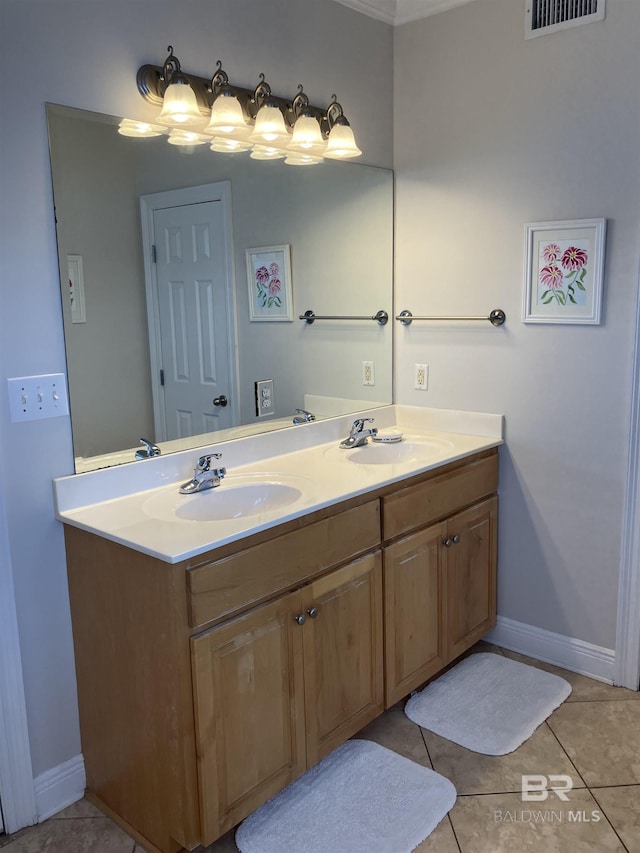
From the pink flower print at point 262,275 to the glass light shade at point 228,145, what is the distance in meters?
0.38

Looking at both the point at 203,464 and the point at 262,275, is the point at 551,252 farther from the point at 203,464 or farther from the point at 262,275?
the point at 203,464

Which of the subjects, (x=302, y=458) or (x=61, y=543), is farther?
(x=302, y=458)

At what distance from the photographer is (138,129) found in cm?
203

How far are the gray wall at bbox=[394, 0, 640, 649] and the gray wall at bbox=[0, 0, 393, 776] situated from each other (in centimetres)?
88

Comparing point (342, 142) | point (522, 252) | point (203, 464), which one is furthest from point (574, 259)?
point (203, 464)

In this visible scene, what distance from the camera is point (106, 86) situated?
1924 mm

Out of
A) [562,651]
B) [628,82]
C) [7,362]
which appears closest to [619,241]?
[628,82]

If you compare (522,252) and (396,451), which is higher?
(522,252)

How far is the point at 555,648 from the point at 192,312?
5.94ft

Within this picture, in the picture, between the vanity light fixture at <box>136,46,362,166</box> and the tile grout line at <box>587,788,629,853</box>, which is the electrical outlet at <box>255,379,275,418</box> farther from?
the tile grout line at <box>587,788,629,853</box>

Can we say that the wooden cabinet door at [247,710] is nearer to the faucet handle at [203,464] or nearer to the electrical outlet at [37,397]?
the faucet handle at [203,464]

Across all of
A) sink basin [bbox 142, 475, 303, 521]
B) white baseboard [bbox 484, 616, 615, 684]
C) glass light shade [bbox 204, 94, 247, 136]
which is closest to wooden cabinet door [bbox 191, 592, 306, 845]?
sink basin [bbox 142, 475, 303, 521]

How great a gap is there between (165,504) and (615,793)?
1.51 m

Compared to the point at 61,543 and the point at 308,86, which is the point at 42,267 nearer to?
the point at 61,543
